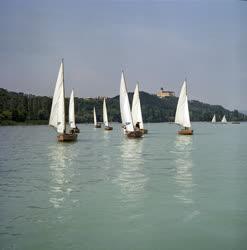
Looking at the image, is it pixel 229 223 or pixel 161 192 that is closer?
pixel 229 223

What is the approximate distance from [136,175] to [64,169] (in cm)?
432

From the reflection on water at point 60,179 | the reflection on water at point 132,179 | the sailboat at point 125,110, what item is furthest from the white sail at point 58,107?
the reflection on water at point 132,179

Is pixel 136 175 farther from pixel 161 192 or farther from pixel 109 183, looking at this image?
pixel 161 192

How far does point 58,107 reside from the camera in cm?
3834

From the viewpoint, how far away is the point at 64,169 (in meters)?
22.1

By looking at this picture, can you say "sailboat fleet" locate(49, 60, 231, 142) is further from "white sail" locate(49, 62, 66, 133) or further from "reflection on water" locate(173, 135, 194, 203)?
"reflection on water" locate(173, 135, 194, 203)

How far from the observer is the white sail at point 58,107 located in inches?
1502

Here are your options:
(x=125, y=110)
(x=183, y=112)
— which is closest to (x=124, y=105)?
(x=125, y=110)

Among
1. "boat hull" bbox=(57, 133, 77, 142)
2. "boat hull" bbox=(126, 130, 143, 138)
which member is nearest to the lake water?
"boat hull" bbox=(57, 133, 77, 142)

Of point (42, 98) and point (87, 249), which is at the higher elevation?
point (42, 98)

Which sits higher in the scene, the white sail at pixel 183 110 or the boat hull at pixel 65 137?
the white sail at pixel 183 110

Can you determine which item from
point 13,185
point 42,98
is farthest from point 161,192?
point 42,98

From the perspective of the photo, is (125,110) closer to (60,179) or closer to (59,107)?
(59,107)

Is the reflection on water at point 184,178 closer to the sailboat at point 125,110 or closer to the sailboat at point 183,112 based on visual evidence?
the sailboat at point 125,110
